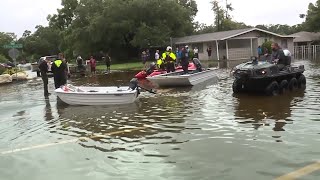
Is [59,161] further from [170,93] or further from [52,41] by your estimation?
[52,41]

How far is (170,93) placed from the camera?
16828 millimetres

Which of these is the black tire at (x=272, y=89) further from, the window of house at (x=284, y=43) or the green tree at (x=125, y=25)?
the window of house at (x=284, y=43)

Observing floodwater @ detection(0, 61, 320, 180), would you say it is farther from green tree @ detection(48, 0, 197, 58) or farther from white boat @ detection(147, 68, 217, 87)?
green tree @ detection(48, 0, 197, 58)

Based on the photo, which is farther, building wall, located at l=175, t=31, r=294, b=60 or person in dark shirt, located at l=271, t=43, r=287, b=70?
building wall, located at l=175, t=31, r=294, b=60

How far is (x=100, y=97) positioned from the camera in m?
14.0

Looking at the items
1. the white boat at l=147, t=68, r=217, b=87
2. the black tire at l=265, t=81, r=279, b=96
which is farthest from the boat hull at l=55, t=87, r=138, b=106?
the black tire at l=265, t=81, r=279, b=96

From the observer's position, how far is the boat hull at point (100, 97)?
550 inches

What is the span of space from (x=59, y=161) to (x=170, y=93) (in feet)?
31.2

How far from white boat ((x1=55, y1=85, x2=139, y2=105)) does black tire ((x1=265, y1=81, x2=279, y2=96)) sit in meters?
4.55

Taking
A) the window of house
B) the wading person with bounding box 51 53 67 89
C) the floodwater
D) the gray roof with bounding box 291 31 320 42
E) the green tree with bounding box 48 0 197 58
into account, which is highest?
the green tree with bounding box 48 0 197 58

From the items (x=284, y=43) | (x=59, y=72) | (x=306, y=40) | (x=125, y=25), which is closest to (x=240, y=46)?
(x=284, y=43)

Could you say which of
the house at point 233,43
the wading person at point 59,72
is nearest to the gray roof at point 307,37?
the house at point 233,43

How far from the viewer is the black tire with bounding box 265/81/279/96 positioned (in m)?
14.4

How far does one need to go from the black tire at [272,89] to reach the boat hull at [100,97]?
4.55m
